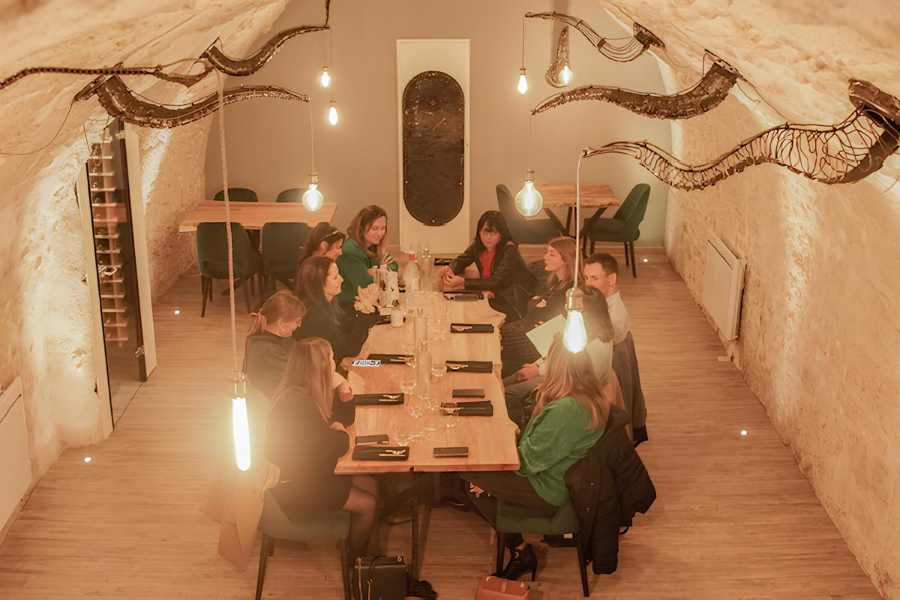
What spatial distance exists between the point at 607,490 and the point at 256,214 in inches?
229

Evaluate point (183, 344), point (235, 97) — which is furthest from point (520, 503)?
point (183, 344)

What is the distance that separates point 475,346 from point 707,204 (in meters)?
3.88

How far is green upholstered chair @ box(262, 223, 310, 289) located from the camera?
927 cm

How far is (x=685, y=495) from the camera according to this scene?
6.45 metres

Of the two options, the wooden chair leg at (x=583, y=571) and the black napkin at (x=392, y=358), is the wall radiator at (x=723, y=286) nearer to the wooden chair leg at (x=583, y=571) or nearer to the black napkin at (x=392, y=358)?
the black napkin at (x=392, y=358)

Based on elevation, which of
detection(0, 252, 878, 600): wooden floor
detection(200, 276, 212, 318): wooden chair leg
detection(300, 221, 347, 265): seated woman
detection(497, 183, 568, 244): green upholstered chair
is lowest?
detection(0, 252, 878, 600): wooden floor

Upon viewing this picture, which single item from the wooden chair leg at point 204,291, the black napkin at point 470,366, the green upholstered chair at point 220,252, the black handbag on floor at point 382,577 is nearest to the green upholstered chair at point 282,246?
the green upholstered chair at point 220,252

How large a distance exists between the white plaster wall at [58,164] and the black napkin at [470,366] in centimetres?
254

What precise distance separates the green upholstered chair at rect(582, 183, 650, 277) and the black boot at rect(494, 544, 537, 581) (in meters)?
5.31

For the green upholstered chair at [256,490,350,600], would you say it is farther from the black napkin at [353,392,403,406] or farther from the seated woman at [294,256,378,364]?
the seated woman at [294,256,378,364]

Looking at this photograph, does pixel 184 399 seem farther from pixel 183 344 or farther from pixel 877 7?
pixel 877 7

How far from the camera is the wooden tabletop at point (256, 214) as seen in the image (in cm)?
953

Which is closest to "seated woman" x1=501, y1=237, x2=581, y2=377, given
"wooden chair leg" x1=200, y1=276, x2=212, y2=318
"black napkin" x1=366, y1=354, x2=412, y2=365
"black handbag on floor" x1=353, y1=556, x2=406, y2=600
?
"black napkin" x1=366, y1=354, x2=412, y2=365

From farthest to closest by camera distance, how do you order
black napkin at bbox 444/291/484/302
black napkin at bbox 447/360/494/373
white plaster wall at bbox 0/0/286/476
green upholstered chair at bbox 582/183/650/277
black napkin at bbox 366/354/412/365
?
green upholstered chair at bbox 582/183/650/277
black napkin at bbox 444/291/484/302
black napkin at bbox 366/354/412/365
black napkin at bbox 447/360/494/373
white plaster wall at bbox 0/0/286/476
